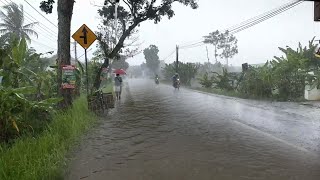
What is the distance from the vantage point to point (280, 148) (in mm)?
7852

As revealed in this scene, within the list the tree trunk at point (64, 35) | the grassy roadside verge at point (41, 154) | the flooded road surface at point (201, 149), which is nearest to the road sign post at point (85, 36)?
the tree trunk at point (64, 35)

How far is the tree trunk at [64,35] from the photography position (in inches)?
496

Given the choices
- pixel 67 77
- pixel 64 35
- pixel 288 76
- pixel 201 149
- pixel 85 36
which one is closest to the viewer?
pixel 201 149

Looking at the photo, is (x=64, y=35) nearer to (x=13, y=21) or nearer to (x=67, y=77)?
(x=67, y=77)

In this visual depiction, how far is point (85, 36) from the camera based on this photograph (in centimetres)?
1360

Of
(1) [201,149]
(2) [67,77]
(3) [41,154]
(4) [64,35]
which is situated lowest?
(1) [201,149]

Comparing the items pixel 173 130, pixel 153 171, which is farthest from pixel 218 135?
pixel 153 171

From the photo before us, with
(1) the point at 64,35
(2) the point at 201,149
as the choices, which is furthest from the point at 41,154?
(1) the point at 64,35

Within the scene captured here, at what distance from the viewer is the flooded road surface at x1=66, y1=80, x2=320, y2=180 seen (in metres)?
6.04

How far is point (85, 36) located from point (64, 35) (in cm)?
106

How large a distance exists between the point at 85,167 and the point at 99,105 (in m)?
7.80

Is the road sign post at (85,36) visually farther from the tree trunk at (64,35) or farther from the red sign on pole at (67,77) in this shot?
the red sign on pole at (67,77)

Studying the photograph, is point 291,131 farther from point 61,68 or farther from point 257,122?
point 61,68

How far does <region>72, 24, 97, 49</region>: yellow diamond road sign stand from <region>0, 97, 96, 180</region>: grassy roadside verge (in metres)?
4.63
